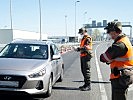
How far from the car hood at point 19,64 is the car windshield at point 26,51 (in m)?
0.51

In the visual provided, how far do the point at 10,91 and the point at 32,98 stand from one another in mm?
1005

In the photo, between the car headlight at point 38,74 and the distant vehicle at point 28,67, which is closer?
the distant vehicle at point 28,67

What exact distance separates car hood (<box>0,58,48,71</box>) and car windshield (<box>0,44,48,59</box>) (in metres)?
0.51

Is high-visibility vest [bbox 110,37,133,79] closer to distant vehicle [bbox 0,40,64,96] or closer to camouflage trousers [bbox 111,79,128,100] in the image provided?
camouflage trousers [bbox 111,79,128,100]

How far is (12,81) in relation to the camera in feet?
25.2

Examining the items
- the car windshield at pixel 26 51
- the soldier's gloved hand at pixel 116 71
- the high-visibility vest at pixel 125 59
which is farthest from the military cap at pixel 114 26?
the car windshield at pixel 26 51

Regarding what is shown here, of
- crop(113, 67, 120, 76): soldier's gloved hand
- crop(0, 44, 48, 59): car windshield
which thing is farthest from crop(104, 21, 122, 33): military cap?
crop(0, 44, 48, 59): car windshield

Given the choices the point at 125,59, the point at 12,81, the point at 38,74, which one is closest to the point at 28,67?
the point at 38,74

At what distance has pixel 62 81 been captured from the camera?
1180cm

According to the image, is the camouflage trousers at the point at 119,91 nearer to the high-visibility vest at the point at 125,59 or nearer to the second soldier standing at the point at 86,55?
the high-visibility vest at the point at 125,59

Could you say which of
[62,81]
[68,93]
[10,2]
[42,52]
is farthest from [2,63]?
[10,2]

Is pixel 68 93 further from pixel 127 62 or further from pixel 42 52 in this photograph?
pixel 127 62

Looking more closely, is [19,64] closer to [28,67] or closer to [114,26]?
[28,67]

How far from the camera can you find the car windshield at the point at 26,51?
30.4ft
